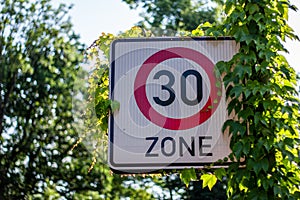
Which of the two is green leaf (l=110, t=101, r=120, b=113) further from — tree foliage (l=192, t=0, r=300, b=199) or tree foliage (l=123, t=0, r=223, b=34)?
tree foliage (l=123, t=0, r=223, b=34)

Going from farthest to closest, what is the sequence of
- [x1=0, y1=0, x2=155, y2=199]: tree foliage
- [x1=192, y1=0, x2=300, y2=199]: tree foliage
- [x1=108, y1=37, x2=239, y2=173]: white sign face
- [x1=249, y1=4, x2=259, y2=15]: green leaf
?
1. [x1=0, y1=0, x2=155, y2=199]: tree foliage
2. [x1=249, y1=4, x2=259, y2=15]: green leaf
3. [x1=192, y1=0, x2=300, y2=199]: tree foliage
4. [x1=108, y1=37, x2=239, y2=173]: white sign face

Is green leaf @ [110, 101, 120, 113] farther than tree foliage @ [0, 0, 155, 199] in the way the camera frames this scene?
No

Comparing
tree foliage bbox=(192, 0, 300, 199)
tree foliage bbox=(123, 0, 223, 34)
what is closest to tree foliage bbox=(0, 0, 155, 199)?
tree foliage bbox=(123, 0, 223, 34)

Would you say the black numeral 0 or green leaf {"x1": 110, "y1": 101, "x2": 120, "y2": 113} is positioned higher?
the black numeral 0

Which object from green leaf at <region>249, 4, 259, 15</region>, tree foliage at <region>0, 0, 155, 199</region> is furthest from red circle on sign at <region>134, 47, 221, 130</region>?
tree foliage at <region>0, 0, 155, 199</region>

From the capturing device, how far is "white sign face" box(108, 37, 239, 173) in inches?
92.7

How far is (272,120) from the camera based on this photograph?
2.62 meters

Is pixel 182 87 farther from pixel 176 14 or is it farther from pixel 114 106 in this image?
pixel 176 14

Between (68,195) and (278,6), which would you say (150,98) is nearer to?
(278,6)

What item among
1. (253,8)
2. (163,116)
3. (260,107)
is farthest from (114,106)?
(253,8)

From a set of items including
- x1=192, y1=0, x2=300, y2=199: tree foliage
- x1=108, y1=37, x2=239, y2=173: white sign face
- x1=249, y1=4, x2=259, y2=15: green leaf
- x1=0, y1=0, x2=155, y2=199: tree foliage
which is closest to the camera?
x1=108, y1=37, x2=239, y2=173: white sign face

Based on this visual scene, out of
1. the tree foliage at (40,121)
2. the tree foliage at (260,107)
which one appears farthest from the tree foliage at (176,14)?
the tree foliage at (260,107)

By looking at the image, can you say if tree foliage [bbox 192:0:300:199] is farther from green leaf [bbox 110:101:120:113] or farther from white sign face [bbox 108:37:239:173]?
green leaf [bbox 110:101:120:113]

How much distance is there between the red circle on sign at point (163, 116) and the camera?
2385 mm
